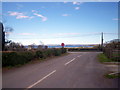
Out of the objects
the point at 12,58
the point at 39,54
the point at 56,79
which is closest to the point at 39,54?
the point at 39,54

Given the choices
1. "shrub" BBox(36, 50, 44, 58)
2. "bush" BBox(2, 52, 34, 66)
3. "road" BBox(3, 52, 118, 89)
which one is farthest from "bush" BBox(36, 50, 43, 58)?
"road" BBox(3, 52, 118, 89)

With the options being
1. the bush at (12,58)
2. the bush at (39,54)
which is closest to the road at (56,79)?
the bush at (12,58)

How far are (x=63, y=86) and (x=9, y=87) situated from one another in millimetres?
2756

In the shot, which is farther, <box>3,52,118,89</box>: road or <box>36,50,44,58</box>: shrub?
<box>36,50,44,58</box>: shrub

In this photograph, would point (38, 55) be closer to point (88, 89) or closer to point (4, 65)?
point (4, 65)

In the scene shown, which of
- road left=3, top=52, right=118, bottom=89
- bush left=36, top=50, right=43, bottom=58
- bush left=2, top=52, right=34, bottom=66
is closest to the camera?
road left=3, top=52, right=118, bottom=89

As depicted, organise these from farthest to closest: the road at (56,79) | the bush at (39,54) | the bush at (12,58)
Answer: the bush at (39,54) → the bush at (12,58) → the road at (56,79)

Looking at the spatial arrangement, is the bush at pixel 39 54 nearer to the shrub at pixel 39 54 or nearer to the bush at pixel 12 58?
the shrub at pixel 39 54

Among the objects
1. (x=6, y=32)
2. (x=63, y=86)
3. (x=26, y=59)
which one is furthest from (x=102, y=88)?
(x=6, y=32)

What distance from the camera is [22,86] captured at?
6.75 metres

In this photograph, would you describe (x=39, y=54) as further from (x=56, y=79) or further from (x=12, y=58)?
(x=56, y=79)

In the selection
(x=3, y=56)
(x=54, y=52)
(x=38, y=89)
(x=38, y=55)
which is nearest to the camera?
(x=38, y=89)

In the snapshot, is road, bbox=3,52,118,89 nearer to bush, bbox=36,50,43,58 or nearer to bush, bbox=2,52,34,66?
bush, bbox=2,52,34,66

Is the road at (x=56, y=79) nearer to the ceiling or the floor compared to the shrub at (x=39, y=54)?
nearer to the floor
